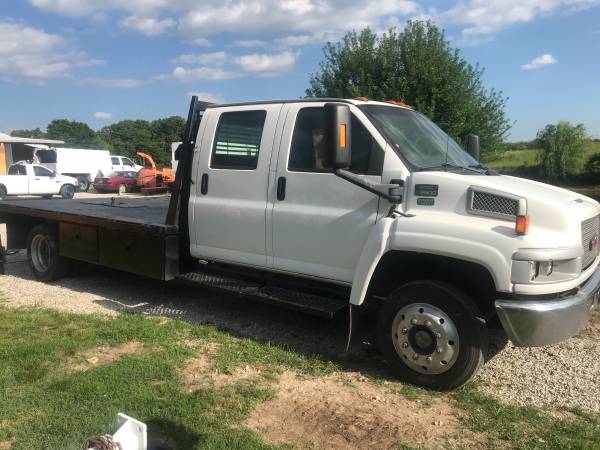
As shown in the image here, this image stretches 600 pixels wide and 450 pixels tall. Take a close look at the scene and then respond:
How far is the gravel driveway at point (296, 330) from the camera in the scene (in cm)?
429

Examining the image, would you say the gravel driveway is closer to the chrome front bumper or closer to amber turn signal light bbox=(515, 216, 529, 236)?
the chrome front bumper

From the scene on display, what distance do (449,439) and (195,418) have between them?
5.49 ft

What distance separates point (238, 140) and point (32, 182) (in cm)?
2383

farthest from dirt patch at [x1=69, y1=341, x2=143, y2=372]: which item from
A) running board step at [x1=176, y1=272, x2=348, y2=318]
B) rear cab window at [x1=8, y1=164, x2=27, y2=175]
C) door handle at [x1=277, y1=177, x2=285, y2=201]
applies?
rear cab window at [x1=8, y1=164, x2=27, y2=175]

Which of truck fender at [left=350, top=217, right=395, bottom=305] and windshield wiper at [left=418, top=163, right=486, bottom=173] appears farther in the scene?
windshield wiper at [left=418, top=163, right=486, bottom=173]

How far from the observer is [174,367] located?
14.9 ft

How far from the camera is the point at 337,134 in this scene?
3.92 metres

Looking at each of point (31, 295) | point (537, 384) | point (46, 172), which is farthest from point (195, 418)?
point (46, 172)

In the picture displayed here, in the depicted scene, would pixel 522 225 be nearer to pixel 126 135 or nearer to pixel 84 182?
pixel 84 182

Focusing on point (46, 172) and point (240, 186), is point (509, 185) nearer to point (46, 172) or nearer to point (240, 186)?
point (240, 186)

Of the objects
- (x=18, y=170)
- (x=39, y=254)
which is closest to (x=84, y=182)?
(x=18, y=170)

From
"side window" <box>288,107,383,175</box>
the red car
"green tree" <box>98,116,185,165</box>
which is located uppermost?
"green tree" <box>98,116,185,165</box>

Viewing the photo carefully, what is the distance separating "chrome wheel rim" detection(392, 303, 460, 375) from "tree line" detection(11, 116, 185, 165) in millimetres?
80902

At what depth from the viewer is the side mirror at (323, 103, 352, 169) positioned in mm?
3891
